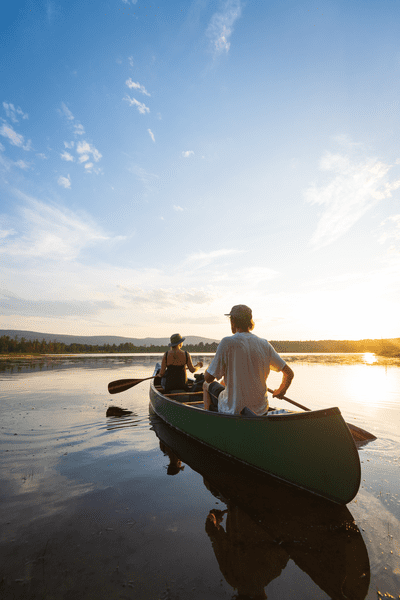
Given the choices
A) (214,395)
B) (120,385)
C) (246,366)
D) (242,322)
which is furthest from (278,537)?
(120,385)

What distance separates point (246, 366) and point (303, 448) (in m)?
1.35

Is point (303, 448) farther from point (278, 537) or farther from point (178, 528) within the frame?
point (178, 528)

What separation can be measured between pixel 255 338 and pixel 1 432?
6788 mm

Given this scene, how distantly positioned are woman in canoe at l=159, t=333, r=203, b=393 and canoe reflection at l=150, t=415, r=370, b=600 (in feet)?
15.8

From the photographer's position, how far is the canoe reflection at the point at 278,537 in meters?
2.59

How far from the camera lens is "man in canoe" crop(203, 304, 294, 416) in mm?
4672

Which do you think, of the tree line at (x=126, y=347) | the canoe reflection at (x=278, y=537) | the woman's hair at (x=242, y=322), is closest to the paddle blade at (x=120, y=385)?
the canoe reflection at (x=278, y=537)

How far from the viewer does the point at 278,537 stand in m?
3.22

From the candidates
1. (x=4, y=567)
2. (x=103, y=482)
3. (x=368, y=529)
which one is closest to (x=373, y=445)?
(x=368, y=529)

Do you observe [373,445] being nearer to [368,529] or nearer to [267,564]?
[368,529]

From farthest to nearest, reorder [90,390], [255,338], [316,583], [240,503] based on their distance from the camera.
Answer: [90,390]
[255,338]
[240,503]
[316,583]

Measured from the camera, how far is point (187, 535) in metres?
3.24

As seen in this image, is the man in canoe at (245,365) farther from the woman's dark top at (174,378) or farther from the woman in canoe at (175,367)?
the woman's dark top at (174,378)

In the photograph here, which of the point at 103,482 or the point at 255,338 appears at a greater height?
the point at 255,338
